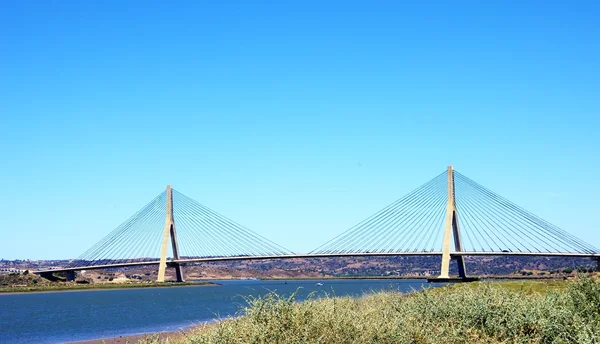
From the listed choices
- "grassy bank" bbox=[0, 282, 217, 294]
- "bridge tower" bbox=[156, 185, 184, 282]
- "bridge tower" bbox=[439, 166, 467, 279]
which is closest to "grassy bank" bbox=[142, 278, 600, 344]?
"bridge tower" bbox=[439, 166, 467, 279]

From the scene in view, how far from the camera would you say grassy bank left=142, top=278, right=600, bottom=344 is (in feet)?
48.9

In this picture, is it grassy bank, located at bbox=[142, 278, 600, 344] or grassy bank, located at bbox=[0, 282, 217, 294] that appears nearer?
grassy bank, located at bbox=[142, 278, 600, 344]

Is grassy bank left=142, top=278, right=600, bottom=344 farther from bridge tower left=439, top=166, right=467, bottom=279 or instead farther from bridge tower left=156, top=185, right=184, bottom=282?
bridge tower left=156, top=185, right=184, bottom=282

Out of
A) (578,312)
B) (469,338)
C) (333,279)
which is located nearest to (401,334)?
(469,338)

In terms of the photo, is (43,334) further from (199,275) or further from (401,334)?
(199,275)

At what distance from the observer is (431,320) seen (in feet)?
67.1

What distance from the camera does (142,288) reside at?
11700 centimetres

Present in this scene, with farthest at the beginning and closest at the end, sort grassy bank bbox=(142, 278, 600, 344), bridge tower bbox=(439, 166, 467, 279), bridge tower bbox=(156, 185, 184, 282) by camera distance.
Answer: bridge tower bbox=(156, 185, 184, 282), bridge tower bbox=(439, 166, 467, 279), grassy bank bbox=(142, 278, 600, 344)

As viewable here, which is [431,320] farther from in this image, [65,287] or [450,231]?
[65,287]

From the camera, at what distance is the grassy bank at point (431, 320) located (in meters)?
14.9

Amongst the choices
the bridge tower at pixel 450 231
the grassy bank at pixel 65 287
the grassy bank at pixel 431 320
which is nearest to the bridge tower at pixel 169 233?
the grassy bank at pixel 65 287

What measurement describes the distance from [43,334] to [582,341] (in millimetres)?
31864

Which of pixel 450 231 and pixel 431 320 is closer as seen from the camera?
pixel 431 320

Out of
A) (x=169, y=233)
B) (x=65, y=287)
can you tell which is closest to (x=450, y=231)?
(x=169, y=233)
